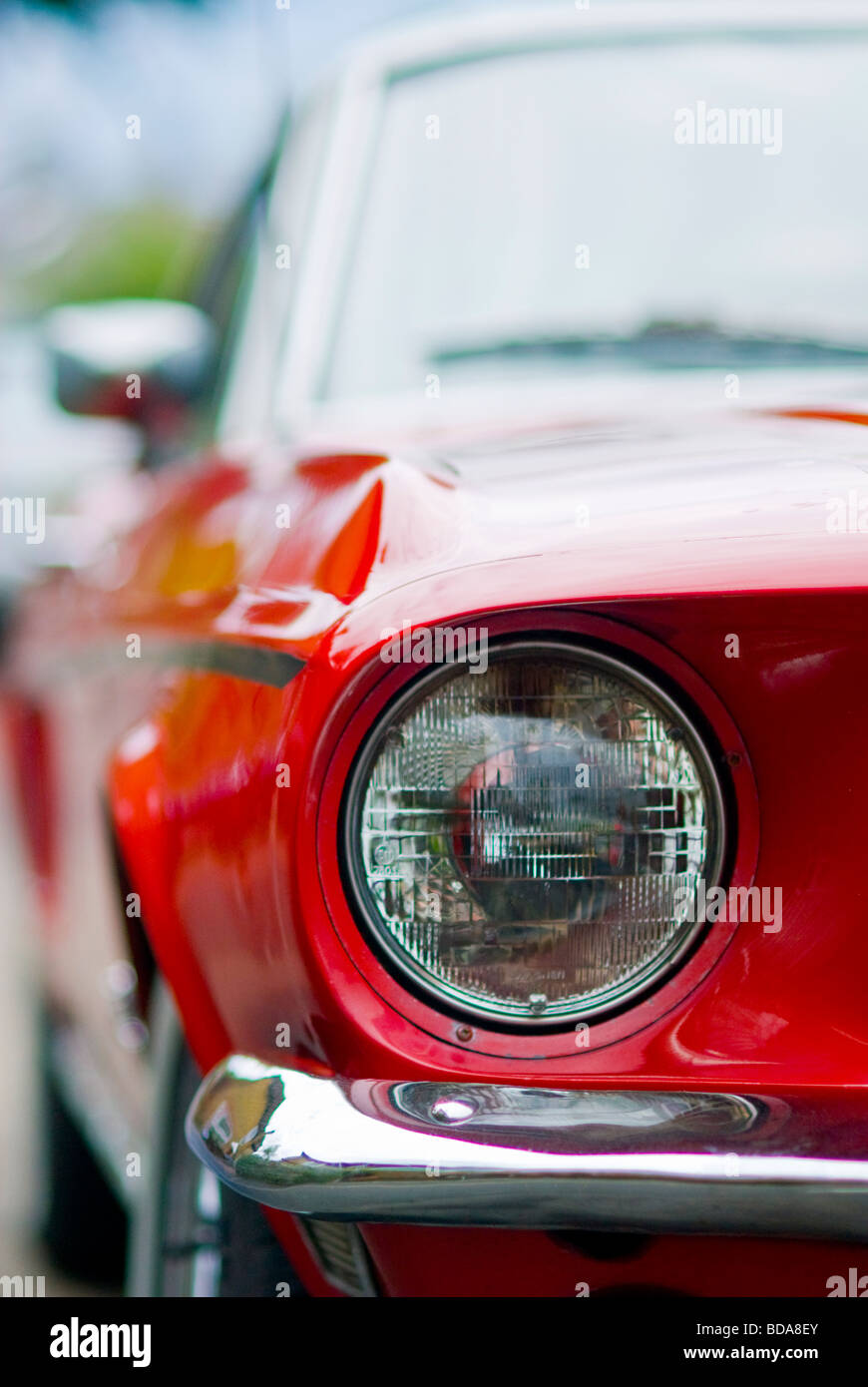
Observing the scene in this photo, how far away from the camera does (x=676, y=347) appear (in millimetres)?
1997

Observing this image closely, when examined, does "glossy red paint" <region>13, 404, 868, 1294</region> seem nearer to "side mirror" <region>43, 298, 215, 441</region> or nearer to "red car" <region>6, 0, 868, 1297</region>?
"red car" <region>6, 0, 868, 1297</region>

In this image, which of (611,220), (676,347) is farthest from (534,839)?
(611,220)

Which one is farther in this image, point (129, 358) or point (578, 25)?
point (129, 358)

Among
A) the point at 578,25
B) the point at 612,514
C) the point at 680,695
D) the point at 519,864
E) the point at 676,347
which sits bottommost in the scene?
the point at 519,864

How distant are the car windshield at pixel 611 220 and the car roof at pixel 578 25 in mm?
46

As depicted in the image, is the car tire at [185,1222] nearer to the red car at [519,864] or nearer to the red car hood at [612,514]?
the red car at [519,864]

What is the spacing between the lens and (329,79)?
235cm

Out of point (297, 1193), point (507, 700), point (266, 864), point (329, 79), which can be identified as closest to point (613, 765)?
point (507, 700)

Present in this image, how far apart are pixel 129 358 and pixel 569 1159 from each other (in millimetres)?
2005

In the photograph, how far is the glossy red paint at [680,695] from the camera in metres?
1.14

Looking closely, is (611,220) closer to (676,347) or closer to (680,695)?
(676,347)

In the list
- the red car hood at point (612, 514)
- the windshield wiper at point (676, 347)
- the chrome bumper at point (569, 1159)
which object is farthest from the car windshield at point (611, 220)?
the chrome bumper at point (569, 1159)
